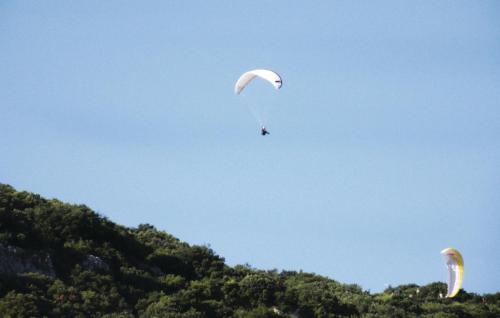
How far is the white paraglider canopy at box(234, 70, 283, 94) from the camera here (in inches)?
3191

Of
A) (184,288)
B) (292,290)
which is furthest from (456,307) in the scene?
(184,288)

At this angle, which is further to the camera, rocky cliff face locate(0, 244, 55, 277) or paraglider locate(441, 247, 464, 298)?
paraglider locate(441, 247, 464, 298)

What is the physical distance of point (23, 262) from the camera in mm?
69062

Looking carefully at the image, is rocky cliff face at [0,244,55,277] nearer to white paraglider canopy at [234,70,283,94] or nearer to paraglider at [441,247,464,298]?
white paraglider canopy at [234,70,283,94]

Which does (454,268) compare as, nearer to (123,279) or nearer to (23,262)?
(123,279)

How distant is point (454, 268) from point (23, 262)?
33.6 m

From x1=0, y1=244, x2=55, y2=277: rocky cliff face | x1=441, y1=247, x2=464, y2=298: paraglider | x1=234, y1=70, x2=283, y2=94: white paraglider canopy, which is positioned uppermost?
x1=234, y1=70, x2=283, y2=94: white paraglider canopy

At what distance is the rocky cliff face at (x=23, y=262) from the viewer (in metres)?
67.7

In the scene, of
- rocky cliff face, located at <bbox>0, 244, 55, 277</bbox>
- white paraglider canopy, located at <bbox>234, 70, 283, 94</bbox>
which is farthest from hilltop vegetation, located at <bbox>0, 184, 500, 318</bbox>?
white paraglider canopy, located at <bbox>234, 70, 283, 94</bbox>

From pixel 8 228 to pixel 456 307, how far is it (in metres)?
30.2

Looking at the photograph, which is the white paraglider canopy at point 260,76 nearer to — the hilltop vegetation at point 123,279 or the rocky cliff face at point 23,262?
the hilltop vegetation at point 123,279

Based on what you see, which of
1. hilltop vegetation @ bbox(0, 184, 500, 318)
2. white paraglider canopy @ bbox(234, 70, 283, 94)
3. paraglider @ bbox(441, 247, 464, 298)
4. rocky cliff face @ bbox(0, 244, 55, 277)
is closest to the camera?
hilltop vegetation @ bbox(0, 184, 500, 318)

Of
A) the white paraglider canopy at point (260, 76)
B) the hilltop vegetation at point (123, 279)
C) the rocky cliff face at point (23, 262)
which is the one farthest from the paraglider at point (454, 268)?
the rocky cliff face at point (23, 262)

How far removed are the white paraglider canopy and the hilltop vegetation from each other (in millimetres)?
11345
